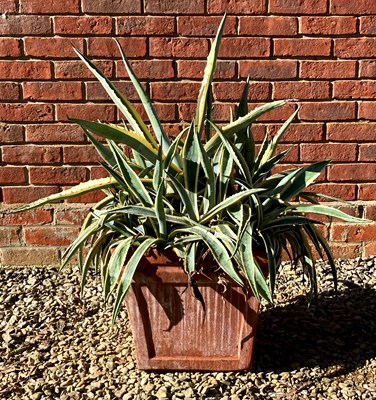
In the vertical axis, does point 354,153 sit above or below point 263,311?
above

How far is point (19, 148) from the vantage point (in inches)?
136

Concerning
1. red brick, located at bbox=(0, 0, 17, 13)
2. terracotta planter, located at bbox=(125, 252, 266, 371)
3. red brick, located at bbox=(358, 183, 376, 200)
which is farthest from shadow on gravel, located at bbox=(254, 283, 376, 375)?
red brick, located at bbox=(0, 0, 17, 13)

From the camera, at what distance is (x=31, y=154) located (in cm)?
346

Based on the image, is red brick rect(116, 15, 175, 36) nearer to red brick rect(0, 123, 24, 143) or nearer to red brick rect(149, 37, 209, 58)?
red brick rect(149, 37, 209, 58)

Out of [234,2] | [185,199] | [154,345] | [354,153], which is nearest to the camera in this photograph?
[185,199]

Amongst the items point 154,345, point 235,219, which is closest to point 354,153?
point 235,219

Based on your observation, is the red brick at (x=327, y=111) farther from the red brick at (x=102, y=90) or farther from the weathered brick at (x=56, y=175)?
the weathered brick at (x=56, y=175)

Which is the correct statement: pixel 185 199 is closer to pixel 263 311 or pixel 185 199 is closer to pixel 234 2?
pixel 263 311

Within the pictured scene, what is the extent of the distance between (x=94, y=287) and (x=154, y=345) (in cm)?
93

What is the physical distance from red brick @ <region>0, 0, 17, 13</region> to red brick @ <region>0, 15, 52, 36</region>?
1.3 inches

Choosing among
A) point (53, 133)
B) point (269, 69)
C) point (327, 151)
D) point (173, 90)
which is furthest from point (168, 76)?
point (327, 151)

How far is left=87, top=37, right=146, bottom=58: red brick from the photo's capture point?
3.31 meters

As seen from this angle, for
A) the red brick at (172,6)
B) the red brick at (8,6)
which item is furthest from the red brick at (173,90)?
the red brick at (8,6)

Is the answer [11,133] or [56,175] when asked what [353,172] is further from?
[11,133]
